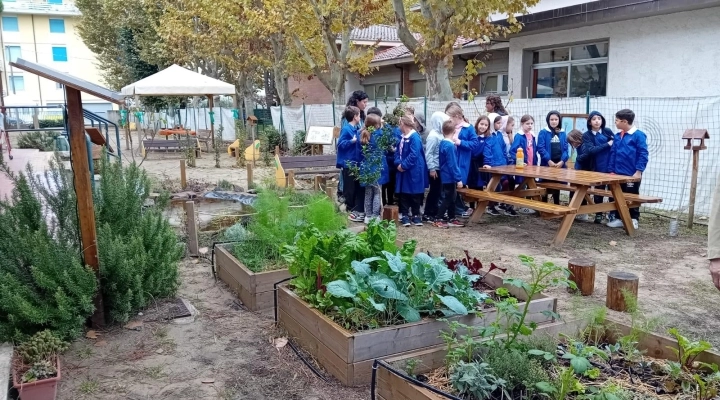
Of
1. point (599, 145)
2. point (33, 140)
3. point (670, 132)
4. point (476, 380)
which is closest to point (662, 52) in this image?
point (670, 132)

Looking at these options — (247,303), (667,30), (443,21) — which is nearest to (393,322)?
(247,303)

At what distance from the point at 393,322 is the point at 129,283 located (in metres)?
2.13

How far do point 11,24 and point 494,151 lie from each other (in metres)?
61.2

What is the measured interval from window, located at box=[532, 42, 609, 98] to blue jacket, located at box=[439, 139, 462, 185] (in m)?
6.87

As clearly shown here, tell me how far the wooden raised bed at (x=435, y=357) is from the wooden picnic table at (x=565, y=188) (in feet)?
11.9

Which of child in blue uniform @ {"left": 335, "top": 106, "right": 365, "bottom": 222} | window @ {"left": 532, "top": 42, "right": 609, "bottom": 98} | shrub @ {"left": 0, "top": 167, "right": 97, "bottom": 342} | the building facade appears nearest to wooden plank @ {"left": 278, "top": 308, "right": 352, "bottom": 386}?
shrub @ {"left": 0, "top": 167, "right": 97, "bottom": 342}

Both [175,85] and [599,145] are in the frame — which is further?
[175,85]

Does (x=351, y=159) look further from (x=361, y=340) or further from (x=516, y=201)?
(x=361, y=340)

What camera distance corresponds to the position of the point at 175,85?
1584 cm

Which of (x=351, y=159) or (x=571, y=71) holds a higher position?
(x=571, y=71)

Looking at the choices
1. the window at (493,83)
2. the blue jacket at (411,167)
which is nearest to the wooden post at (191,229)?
the blue jacket at (411,167)

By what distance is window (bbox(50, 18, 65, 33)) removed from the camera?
2247 inches

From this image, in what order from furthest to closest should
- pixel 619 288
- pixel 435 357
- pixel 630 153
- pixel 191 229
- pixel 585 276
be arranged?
1. pixel 630 153
2. pixel 191 229
3. pixel 585 276
4. pixel 619 288
5. pixel 435 357

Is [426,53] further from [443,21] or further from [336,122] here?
A: [336,122]
